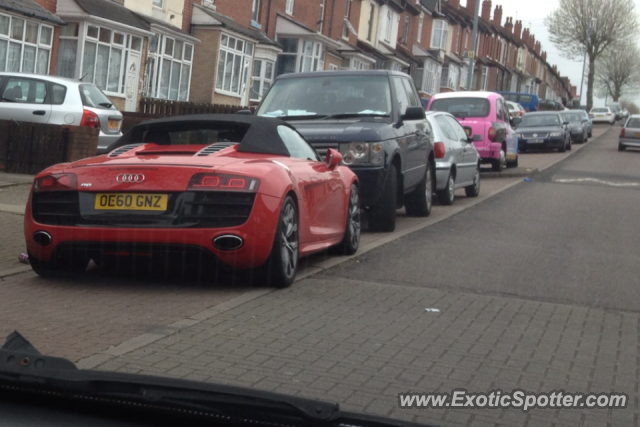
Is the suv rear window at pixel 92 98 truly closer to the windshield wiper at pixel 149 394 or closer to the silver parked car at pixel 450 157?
the silver parked car at pixel 450 157

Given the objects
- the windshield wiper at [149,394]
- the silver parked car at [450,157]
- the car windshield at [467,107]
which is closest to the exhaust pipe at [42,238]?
the windshield wiper at [149,394]

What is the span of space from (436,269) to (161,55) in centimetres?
2711

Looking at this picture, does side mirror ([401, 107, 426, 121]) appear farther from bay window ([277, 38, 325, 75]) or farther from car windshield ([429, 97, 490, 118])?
bay window ([277, 38, 325, 75])

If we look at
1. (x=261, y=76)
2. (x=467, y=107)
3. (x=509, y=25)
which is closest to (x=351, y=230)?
(x=467, y=107)

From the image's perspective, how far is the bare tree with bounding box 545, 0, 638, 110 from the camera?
86.6 m

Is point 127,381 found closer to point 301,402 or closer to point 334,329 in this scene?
point 301,402

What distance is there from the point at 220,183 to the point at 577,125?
41.3 meters

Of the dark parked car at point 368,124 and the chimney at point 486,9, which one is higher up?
the chimney at point 486,9

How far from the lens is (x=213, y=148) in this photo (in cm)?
768

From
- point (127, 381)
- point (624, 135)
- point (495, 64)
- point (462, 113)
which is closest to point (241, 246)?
point (127, 381)

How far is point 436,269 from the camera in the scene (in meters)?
9.00

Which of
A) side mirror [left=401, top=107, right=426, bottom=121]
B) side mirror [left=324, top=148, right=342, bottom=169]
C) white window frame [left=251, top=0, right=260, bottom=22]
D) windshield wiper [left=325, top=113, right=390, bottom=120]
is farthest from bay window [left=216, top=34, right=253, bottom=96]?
side mirror [left=324, top=148, right=342, bottom=169]

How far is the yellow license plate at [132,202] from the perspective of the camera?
689 cm

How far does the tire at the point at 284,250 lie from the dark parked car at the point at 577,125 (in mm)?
38910
